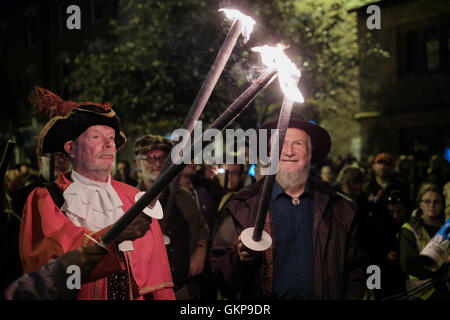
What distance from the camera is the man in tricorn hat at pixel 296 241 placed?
10.5 ft

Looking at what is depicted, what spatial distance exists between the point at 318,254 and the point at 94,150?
4.91 ft

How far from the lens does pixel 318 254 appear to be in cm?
322

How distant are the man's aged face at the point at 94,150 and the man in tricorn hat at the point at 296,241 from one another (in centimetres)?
91

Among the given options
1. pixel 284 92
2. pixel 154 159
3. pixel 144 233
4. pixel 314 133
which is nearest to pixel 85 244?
pixel 144 233

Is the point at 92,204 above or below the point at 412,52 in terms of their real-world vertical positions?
below

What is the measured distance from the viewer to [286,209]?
339 cm

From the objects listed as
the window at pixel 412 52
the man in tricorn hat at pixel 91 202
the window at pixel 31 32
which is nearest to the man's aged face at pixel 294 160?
the man in tricorn hat at pixel 91 202

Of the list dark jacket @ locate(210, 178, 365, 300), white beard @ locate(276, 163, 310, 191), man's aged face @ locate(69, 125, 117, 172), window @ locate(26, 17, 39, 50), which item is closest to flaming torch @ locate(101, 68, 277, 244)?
man's aged face @ locate(69, 125, 117, 172)

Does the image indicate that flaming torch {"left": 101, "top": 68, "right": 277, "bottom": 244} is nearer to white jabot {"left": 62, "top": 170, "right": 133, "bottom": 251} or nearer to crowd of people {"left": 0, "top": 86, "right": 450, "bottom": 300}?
crowd of people {"left": 0, "top": 86, "right": 450, "bottom": 300}

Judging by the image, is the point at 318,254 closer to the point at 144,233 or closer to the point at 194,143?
the point at 144,233

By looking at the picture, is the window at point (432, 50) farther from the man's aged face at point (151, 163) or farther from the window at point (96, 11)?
the man's aged face at point (151, 163)

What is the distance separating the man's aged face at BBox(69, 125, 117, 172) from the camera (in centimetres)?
293
